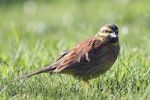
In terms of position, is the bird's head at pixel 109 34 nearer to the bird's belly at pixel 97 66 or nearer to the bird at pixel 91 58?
the bird at pixel 91 58

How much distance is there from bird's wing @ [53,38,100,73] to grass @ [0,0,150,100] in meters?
0.13

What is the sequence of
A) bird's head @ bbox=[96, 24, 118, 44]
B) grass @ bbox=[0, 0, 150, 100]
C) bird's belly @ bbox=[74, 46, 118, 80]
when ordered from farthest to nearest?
bird's head @ bbox=[96, 24, 118, 44] < bird's belly @ bbox=[74, 46, 118, 80] < grass @ bbox=[0, 0, 150, 100]

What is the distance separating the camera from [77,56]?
605cm

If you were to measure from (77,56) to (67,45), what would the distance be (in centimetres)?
201

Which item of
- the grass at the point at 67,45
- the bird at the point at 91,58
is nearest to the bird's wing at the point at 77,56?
the bird at the point at 91,58

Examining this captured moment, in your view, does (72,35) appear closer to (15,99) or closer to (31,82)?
(31,82)

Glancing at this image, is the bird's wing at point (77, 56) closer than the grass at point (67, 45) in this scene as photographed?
No

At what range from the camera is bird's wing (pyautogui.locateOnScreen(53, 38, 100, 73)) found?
6.01 metres

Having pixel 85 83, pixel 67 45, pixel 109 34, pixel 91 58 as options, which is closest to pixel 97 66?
pixel 91 58

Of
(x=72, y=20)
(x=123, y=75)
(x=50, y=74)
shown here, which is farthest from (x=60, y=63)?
(x=72, y=20)

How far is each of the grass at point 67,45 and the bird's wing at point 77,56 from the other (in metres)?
0.13

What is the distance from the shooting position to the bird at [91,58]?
19.5 ft

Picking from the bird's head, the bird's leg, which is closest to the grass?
the bird's leg

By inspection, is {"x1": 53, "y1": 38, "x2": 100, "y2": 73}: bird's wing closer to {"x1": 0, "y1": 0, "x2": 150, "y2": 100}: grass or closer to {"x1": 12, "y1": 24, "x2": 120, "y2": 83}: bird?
{"x1": 12, "y1": 24, "x2": 120, "y2": 83}: bird
